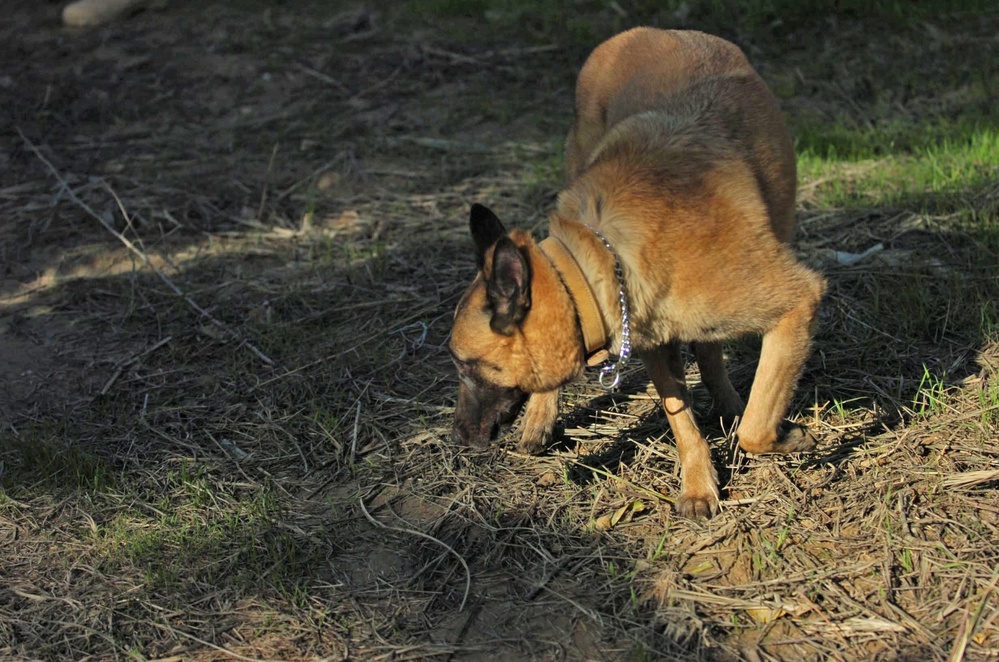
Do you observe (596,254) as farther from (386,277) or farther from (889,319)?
(386,277)

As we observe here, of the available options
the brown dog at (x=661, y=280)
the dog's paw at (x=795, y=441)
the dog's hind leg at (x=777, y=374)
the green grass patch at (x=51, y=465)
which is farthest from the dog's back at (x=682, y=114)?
the green grass patch at (x=51, y=465)

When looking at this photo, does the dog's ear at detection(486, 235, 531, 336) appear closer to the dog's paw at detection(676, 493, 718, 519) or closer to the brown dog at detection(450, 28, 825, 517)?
the brown dog at detection(450, 28, 825, 517)

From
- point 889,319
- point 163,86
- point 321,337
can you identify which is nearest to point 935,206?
point 889,319

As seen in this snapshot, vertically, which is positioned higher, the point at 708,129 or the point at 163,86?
the point at 708,129

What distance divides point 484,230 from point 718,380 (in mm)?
1420

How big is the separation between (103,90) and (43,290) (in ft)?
10.1

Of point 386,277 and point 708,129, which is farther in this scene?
point 386,277

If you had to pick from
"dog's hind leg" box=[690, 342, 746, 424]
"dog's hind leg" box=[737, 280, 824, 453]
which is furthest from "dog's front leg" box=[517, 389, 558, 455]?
"dog's hind leg" box=[737, 280, 824, 453]

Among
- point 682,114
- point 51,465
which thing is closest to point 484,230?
point 682,114

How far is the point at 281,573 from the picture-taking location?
3801 mm

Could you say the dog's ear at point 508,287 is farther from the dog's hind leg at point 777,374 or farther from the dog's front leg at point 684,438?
the dog's hind leg at point 777,374

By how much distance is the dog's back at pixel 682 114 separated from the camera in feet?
13.1

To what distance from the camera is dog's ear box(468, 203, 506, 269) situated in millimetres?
3662

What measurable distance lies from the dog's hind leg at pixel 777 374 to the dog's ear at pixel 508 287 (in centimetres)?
101
